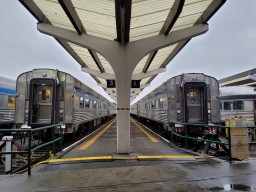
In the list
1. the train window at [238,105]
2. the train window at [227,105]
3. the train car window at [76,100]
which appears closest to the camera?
the train car window at [76,100]

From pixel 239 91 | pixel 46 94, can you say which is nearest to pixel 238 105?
pixel 239 91

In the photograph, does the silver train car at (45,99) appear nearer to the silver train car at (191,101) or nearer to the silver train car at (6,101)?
the silver train car at (6,101)

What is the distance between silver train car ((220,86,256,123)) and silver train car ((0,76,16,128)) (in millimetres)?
15032

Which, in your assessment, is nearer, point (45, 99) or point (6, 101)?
point (45, 99)

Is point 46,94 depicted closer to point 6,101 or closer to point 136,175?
point 6,101

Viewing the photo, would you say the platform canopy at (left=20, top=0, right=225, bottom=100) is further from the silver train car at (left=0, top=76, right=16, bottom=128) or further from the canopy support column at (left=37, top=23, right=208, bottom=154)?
the silver train car at (left=0, top=76, right=16, bottom=128)

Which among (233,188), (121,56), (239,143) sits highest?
(121,56)

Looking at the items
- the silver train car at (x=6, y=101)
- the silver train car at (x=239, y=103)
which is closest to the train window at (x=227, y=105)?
the silver train car at (x=239, y=103)

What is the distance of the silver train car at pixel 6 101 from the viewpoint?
1352cm

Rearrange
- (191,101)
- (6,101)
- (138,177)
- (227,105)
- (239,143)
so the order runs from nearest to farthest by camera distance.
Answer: (138,177) → (239,143) → (191,101) → (6,101) → (227,105)

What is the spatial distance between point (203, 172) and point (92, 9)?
5386mm

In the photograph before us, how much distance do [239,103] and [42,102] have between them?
1408 centimetres

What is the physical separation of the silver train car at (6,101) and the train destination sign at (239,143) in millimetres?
12463

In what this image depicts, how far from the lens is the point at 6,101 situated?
45.9ft
